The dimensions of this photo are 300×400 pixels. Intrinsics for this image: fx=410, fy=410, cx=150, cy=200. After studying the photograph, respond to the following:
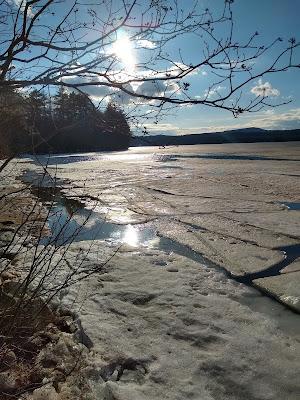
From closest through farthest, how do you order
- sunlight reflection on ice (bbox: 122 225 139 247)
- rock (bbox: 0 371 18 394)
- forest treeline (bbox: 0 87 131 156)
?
forest treeline (bbox: 0 87 131 156), rock (bbox: 0 371 18 394), sunlight reflection on ice (bbox: 122 225 139 247)

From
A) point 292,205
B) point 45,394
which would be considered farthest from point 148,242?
point 292,205

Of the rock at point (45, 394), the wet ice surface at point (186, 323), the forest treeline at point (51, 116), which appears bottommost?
the wet ice surface at point (186, 323)

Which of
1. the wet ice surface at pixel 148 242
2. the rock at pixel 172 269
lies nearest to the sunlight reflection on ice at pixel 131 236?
the wet ice surface at pixel 148 242

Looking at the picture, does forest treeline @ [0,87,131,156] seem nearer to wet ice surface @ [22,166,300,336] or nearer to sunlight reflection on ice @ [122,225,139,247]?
wet ice surface @ [22,166,300,336]

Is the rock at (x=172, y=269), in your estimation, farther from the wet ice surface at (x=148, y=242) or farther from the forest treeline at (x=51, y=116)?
the forest treeline at (x=51, y=116)

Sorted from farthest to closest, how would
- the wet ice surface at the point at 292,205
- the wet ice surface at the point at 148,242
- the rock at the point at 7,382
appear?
the wet ice surface at the point at 292,205, the wet ice surface at the point at 148,242, the rock at the point at 7,382

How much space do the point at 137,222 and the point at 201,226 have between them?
121cm

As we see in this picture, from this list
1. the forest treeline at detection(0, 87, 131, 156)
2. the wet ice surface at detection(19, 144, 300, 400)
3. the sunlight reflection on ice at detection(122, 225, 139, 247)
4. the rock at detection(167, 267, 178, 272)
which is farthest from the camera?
the sunlight reflection on ice at detection(122, 225, 139, 247)

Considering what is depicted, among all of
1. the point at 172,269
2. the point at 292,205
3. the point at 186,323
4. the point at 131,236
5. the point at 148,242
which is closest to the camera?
the point at 186,323

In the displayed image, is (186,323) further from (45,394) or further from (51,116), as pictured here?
(51,116)

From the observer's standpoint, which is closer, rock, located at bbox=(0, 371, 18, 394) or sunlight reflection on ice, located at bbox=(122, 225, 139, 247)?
rock, located at bbox=(0, 371, 18, 394)

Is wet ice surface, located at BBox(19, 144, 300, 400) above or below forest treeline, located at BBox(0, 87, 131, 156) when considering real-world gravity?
below

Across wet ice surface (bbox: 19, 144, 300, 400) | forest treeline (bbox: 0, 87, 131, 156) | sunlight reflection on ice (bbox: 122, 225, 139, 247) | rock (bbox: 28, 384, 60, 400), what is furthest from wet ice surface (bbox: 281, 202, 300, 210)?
forest treeline (bbox: 0, 87, 131, 156)

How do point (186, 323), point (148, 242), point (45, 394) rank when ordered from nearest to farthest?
point (45, 394) < point (186, 323) < point (148, 242)
